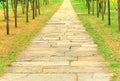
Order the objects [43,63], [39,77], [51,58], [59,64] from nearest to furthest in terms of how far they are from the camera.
Answer: [39,77]
[59,64]
[43,63]
[51,58]

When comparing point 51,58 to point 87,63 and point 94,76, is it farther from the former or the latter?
point 94,76

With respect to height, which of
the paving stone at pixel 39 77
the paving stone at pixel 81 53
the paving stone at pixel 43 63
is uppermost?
the paving stone at pixel 39 77

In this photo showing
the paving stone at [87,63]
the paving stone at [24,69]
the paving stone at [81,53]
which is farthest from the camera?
the paving stone at [81,53]

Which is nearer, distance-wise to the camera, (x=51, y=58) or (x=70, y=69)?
(x=70, y=69)

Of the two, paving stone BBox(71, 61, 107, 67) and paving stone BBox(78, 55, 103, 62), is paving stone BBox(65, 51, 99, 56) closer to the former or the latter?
paving stone BBox(78, 55, 103, 62)

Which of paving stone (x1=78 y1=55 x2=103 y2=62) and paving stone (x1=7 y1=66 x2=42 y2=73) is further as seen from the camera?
paving stone (x1=78 y1=55 x2=103 y2=62)

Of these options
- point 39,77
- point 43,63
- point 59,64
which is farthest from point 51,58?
point 39,77

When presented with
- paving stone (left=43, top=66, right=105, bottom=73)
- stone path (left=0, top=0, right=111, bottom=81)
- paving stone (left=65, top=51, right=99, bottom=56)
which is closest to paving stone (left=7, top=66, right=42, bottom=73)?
stone path (left=0, top=0, right=111, bottom=81)

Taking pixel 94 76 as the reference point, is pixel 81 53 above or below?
below

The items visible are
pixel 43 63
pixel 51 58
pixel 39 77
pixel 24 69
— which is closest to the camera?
pixel 39 77

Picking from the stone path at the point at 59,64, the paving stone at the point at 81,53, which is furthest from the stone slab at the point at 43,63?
the paving stone at the point at 81,53

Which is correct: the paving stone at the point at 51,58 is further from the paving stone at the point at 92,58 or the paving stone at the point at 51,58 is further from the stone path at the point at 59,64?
the paving stone at the point at 92,58

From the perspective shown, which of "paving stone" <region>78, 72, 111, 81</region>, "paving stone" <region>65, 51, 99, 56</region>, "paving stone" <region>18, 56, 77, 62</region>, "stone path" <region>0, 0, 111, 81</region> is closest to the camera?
"paving stone" <region>78, 72, 111, 81</region>

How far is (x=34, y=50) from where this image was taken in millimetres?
14008
